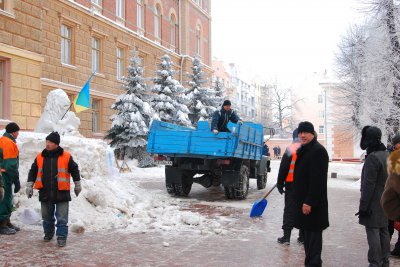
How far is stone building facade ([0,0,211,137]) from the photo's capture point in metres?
15.7

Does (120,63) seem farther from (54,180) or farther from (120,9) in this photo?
(54,180)

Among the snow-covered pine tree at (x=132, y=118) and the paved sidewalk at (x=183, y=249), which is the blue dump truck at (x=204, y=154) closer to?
the paved sidewalk at (x=183, y=249)

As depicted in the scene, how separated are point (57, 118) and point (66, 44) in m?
12.5

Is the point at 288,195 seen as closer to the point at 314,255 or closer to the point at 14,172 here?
the point at 314,255

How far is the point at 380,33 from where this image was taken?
21234 mm

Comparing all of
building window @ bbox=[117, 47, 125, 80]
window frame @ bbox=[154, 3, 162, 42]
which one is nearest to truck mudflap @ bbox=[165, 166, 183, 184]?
building window @ bbox=[117, 47, 125, 80]

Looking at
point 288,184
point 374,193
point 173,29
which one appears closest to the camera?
point 374,193

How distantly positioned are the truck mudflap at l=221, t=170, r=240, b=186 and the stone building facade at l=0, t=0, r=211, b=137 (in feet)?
26.7

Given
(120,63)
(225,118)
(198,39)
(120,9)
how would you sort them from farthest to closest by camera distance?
(198,39)
(120,63)
(120,9)
(225,118)

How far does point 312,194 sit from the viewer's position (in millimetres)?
4977

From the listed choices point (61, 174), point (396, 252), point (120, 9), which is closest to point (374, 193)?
point (396, 252)

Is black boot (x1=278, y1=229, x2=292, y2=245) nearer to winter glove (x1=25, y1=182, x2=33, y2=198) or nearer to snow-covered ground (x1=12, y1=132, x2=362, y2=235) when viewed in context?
snow-covered ground (x1=12, y1=132, x2=362, y2=235)

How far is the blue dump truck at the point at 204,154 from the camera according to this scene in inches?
437

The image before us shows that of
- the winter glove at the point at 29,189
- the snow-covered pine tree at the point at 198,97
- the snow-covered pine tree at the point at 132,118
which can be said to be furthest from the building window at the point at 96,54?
the winter glove at the point at 29,189
